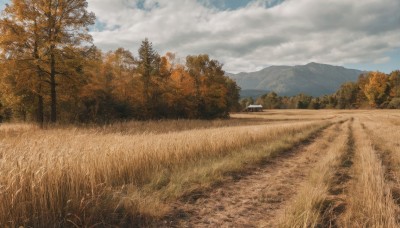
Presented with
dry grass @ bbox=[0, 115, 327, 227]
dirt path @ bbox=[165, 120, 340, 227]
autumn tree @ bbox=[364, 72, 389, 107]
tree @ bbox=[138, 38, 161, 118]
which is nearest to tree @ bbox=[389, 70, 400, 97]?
autumn tree @ bbox=[364, 72, 389, 107]

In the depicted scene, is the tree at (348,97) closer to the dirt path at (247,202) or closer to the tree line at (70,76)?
the tree line at (70,76)

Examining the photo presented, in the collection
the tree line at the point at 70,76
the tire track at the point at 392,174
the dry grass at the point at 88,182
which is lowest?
the tire track at the point at 392,174

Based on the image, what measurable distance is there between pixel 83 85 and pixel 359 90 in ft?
369

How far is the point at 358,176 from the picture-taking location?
24.1 ft

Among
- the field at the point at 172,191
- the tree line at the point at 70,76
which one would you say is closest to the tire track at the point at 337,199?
the field at the point at 172,191

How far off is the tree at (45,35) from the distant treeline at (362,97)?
9302cm

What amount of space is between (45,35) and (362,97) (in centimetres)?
11417

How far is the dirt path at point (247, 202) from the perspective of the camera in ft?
15.3

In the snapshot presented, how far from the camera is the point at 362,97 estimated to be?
10794 centimetres

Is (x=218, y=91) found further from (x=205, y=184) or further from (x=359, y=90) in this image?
(x=359, y=90)

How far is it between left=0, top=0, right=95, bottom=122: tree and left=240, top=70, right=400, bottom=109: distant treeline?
93018mm

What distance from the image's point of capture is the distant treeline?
91.6 meters

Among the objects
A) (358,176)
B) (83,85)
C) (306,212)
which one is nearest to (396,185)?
(358,176)

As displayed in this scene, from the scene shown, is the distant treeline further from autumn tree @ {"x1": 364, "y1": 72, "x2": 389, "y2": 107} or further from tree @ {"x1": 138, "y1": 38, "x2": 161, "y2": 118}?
tree @ {"x1": 138, "y1": 38, "x2": 161, "y2": 118}
